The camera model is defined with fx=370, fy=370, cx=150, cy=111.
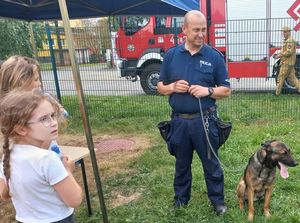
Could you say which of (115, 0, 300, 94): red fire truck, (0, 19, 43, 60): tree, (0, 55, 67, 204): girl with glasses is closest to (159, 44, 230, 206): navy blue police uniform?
(0, 55, 67, 204): girl with glasses

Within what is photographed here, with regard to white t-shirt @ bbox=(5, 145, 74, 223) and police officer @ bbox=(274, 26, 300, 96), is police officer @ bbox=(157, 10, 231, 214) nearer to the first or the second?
white t-shirt @ bbox=(5, 145, 74, 223)

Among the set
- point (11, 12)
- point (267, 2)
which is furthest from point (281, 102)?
point (11, 12)

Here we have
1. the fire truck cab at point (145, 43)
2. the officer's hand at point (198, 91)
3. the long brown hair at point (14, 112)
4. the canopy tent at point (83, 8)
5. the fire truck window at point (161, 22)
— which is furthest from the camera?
the fire truck window at point (161, 22)

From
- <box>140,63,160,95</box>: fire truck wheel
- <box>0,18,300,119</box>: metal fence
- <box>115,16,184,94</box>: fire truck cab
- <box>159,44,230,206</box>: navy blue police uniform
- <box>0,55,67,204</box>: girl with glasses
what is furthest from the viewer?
<box>115,16,184,94</box>: fire truck cab

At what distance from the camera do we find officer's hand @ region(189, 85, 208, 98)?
3.22 metres

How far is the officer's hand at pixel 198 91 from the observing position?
3.22 meters

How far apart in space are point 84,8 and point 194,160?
14.6 feet

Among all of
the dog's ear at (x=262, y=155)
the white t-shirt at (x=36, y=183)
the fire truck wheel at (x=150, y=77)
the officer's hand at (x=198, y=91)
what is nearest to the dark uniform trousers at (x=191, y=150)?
the officer's hand at (x=198, y=91)

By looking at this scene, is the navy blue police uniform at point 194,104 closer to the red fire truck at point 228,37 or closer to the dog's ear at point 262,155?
the dog's ear at point 262,155

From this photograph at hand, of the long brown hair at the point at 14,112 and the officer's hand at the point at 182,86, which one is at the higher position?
the long brown hair at the point at 14,112

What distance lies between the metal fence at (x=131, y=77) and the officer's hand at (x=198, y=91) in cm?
445

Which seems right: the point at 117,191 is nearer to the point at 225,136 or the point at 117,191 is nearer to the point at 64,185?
the point at 225,136

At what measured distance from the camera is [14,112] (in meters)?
1.76

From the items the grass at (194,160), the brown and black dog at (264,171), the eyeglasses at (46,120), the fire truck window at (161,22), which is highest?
the fire truck window at (161,22)
